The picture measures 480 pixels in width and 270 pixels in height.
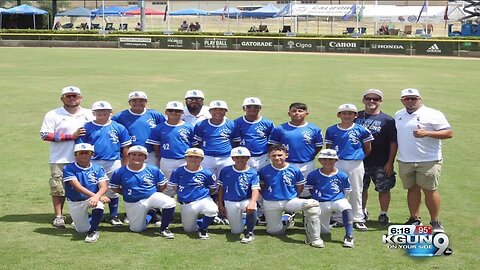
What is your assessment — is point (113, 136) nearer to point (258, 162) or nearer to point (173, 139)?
point (173, 139)

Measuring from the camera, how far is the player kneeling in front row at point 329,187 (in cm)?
857

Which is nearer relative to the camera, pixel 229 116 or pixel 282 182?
pixel 282 182

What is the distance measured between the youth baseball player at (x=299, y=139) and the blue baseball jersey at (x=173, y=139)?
130cm

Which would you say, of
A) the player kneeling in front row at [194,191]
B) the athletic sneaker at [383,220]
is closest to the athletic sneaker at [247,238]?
the player kneeling in front row at [194,191]

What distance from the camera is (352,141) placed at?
899 cm

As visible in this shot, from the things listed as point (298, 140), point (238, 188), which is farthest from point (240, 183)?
point (298, 140)

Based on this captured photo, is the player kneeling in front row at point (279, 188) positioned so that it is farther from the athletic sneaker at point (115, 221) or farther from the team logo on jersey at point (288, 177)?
the athletic sneaker at point (115, 221)

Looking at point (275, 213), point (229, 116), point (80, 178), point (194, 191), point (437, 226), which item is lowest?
point (437, 226)

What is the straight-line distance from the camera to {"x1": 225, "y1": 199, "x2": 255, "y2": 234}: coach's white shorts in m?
8.71

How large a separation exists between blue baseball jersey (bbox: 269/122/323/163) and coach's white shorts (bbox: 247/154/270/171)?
1.26 feet

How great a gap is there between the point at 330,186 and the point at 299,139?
90 cm

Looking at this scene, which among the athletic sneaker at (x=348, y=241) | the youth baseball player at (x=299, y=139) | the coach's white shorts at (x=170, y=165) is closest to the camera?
the athletic sneaker at (x=348, y=241)

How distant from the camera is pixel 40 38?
5294 cm

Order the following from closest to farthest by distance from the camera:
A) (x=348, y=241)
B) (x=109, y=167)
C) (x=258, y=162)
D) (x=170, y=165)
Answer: (x=348, y=241), (x=109, y=167), (x=170, y=165), (x=258, y=162)
